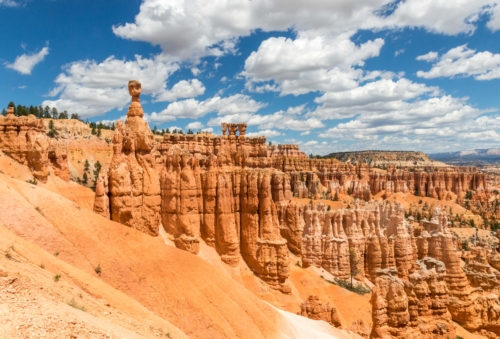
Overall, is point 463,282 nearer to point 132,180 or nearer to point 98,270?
point 132,180

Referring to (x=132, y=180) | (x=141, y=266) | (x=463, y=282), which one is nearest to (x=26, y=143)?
(x=132, y=180)

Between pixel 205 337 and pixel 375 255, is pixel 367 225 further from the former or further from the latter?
pixel 205 337

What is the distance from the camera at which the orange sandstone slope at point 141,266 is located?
18656 mm

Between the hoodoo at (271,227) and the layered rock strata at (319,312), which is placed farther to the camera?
the layered rock strata at (319,312)

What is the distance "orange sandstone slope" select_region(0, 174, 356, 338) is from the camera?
61.2ft

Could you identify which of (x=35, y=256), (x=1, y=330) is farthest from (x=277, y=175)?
(x=1, y=330)

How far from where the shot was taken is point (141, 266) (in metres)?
20.7

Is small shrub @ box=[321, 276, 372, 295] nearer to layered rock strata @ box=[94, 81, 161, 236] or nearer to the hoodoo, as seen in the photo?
the hoodoo

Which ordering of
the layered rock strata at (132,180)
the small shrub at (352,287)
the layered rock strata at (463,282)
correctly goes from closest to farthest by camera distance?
the layered rock strata at (132,180)
the layered rock strata at (463,282)
the small shrub at (352,287)

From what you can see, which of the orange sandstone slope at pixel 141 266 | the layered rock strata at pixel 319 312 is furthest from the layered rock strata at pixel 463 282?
the orange sandstone slope at pixel 141 266

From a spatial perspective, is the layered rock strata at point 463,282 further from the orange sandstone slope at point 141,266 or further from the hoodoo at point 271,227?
the orange sandstone slope at point 141,266

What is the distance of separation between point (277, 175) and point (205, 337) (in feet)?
74.2

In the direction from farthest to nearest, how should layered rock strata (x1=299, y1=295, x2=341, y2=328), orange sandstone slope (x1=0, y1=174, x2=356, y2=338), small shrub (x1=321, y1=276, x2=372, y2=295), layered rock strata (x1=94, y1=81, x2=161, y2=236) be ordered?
small shrub (x1=321, y1=276, x2=372, y2=295) < layered rock strata (x1=299, y1=295, x2=341, y2=328) < layered rock strata (x1=94, y1=81, x2=161, y2=236) < orange sandstone slope (x1=0, y1=174, x2=356, y2=338)

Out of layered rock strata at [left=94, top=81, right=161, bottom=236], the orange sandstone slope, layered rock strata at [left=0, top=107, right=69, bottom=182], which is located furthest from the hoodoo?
layered rock strata at [left=0, top=107, right=69, bottom=182]
